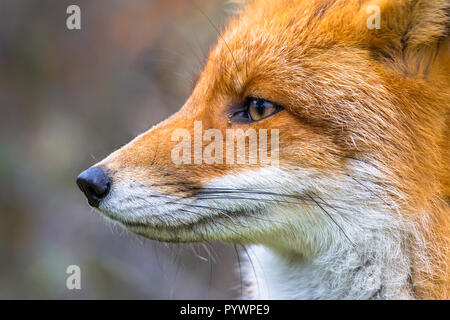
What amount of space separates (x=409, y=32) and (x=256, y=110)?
1081 millimetres

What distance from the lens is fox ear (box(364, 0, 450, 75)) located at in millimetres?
3299

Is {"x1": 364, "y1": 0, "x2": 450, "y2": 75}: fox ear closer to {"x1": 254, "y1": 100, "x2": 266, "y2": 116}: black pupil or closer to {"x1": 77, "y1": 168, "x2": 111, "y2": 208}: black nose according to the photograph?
{"x1": 254, "y1": 100, "x2": 266, "y2": 116}: black pupil

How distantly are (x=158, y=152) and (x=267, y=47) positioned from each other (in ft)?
3.37

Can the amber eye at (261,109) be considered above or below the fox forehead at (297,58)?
below

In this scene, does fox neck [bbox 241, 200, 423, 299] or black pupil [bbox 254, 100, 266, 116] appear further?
black pupil [bbox 254, 100, 266, 116]

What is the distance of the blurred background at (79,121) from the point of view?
7785 millimetres

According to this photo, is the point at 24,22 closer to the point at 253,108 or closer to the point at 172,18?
the point at 172,18

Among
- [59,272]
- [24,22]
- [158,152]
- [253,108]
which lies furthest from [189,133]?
[24,22]

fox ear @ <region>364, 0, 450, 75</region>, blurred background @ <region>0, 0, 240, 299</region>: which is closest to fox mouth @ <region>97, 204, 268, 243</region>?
fox ear @ <region>364, 0, 450, 75</region>

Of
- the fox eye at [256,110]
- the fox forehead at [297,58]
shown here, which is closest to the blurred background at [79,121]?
the fox forehead at [297,58]

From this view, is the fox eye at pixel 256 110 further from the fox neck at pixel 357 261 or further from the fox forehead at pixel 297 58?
the fox neck at pixel 357 261

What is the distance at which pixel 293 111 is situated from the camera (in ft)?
11.1

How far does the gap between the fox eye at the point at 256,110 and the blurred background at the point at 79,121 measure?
3.90 metres
